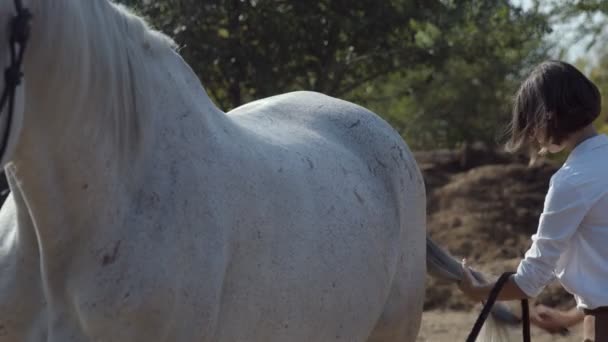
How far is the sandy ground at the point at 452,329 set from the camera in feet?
24.9

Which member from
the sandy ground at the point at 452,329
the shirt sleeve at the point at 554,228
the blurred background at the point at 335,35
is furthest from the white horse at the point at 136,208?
the sandy ground at the point at 452,329

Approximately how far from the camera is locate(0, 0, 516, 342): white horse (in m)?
2.48

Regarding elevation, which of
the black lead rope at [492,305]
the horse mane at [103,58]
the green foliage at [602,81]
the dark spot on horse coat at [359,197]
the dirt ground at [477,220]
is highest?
the horse mane at [103,58]

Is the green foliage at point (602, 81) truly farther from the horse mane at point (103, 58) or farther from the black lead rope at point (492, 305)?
the horse mane at point (103, 58)

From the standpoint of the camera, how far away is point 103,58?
2555 millimetres

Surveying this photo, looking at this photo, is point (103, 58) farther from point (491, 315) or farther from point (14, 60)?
point (491, 315)

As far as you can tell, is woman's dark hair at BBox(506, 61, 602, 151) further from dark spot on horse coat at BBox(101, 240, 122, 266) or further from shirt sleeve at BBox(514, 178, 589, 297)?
dark spot on horse coat at BBox(101, 240, 122, 266)

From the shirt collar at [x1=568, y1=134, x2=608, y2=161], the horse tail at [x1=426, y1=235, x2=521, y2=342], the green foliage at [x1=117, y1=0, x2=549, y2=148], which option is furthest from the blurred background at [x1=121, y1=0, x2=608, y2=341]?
the shirt collar at [x1=568, y1=134, x2=608, y2=161]

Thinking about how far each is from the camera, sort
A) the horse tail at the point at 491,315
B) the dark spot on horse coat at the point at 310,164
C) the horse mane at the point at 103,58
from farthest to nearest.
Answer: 1. the horse tail at the point at 491,315
2. the dark spot on horse coat at the point at 310,164
3. the horse mane at the point at 103,58

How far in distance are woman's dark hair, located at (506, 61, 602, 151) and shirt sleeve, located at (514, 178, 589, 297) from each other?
184mm

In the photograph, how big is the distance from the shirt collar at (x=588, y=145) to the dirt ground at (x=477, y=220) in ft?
15.5

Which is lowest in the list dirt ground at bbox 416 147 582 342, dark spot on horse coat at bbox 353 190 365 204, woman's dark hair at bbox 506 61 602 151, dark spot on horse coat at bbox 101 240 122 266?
dirt ground at bbox 416 147 582 342

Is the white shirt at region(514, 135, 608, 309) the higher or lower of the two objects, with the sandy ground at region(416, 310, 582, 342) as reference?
higher

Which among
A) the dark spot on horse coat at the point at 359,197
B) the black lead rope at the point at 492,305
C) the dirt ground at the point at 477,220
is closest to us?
the black lead rope at the point at 492,305
